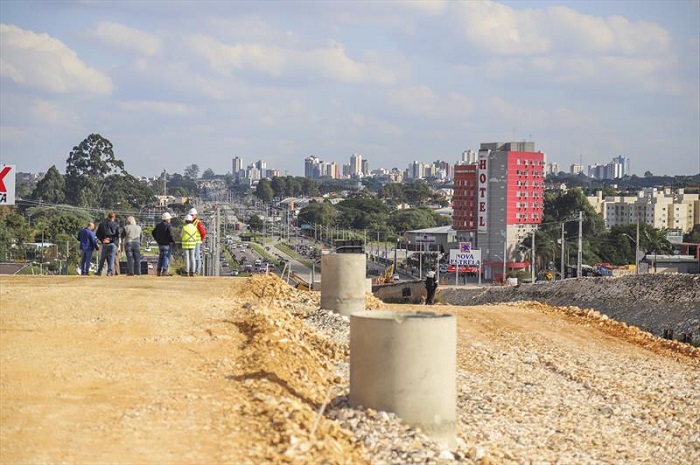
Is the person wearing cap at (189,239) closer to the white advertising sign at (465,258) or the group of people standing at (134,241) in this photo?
the group of people standing at (134,241)

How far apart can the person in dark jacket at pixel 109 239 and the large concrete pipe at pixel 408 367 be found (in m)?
15.4

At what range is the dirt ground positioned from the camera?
996 centimetres

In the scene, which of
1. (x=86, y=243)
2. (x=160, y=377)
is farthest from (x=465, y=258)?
(x=160, y=377)

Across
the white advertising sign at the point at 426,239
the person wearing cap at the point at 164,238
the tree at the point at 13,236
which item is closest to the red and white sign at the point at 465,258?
the white advertising sign at the point at 426,239

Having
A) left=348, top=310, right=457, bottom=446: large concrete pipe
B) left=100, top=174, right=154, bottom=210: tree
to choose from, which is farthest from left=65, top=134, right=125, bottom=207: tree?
left=348, top=310, right=457, bottom=446: large concrete pipe

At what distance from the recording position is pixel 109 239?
26828 millimetres

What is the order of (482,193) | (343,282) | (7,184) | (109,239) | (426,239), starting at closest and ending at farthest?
(343,282) < (7,184) < (109,239) < (482,193) < (426,239)

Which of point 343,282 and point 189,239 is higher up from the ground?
point 189,239

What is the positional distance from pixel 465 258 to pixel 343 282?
9316 centimetres

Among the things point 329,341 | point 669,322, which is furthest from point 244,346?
point 669,322

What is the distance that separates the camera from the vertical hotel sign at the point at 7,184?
80.4 feet

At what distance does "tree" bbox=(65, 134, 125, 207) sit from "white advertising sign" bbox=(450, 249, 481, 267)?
44.2m

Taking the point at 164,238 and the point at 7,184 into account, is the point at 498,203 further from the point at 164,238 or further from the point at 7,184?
the point at 7,184

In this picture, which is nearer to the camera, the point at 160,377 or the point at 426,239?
the point at 160,377
